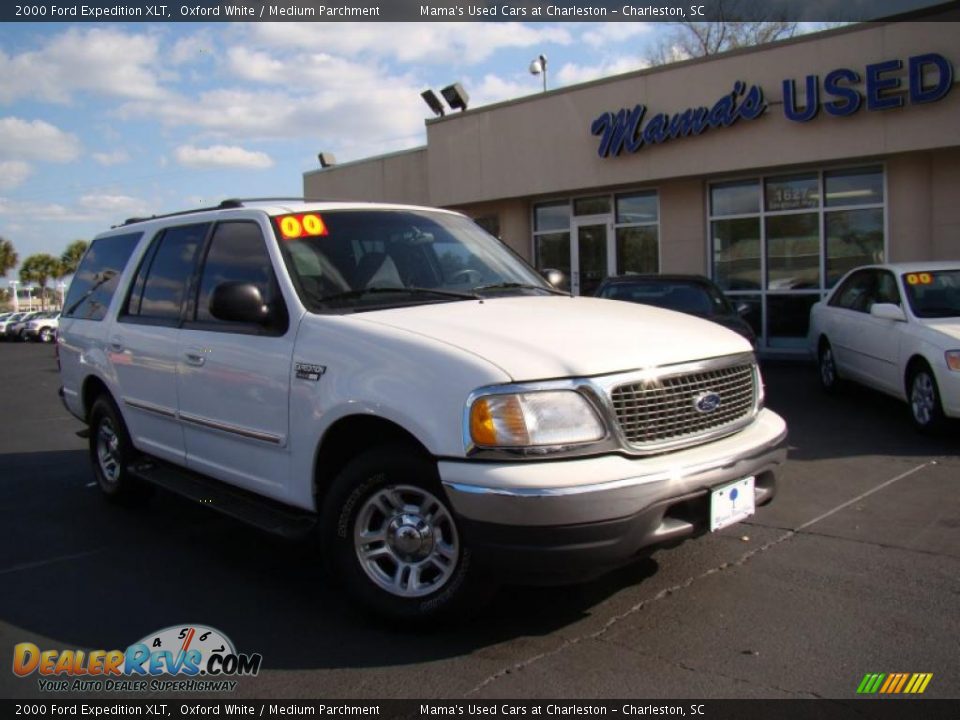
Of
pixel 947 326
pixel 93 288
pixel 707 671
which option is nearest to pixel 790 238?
pixel 947 326

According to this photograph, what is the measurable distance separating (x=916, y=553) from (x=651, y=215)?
38.6 ft

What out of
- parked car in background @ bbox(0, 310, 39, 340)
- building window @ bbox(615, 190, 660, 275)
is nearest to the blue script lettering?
building window @ bbox(615, 190, 660, 275)

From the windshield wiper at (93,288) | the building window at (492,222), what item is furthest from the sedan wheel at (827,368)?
the building window at (492,222)

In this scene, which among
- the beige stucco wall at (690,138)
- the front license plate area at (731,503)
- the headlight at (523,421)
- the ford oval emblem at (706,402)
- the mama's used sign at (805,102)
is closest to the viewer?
the headlight at (523,421)

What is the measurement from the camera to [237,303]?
4020 mm

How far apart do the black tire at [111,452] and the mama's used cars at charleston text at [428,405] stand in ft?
2.01

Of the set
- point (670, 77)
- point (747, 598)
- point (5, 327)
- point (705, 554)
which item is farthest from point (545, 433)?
point (5, 327)

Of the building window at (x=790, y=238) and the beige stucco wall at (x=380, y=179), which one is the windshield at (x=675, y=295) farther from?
the beige stucco wall at (x=380, y=179)

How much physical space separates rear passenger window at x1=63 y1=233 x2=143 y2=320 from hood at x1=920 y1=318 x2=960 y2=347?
645 centimetres

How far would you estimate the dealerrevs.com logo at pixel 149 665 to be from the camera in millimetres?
3375

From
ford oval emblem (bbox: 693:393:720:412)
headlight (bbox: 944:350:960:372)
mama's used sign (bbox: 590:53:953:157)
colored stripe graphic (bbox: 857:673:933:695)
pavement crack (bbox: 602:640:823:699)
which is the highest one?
mama's used sign (bbox: 590:53:953:157)

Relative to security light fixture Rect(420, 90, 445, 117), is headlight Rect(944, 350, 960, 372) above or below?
below

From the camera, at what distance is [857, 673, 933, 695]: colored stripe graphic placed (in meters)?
3.06

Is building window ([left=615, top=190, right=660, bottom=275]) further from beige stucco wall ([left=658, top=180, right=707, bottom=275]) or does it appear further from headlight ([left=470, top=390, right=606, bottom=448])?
headlight ([left=470, top=390, right=606, bottom=448])
